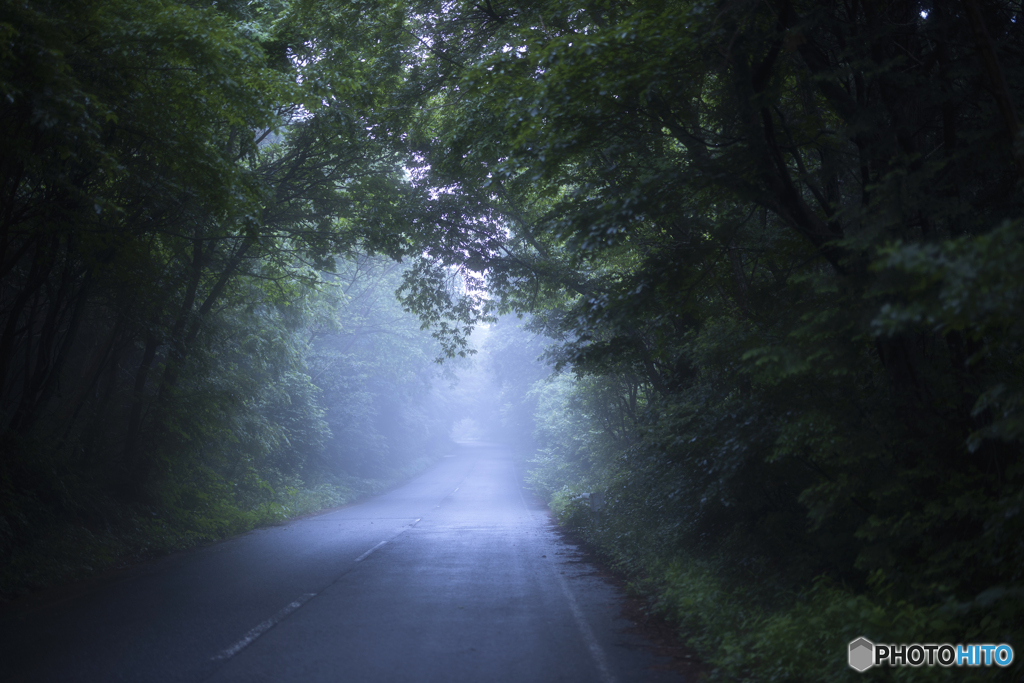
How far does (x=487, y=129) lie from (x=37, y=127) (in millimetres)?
5791

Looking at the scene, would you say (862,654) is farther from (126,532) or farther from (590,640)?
(126,532)

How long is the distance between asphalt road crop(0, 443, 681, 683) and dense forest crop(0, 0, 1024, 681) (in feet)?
3.82

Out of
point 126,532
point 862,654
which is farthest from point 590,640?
point 126,532

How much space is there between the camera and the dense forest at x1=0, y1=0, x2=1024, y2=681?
530 centimetres

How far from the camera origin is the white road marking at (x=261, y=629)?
578 cm

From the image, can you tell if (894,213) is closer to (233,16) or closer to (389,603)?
(389,603)

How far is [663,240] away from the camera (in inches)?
374

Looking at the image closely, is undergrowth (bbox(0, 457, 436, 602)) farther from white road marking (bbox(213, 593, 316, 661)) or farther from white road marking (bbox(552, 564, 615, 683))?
white road marking (bbox(552, 564, 615, 683))

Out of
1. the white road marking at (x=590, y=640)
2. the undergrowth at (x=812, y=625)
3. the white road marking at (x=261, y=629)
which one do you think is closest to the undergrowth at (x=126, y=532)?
the white road marking at (x=261, y=629)

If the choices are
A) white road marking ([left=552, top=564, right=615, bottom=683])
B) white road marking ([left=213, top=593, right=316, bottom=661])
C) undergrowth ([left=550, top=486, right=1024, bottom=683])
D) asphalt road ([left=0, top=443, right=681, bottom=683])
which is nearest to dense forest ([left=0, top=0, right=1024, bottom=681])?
undergrowth ([left=550, top=486, right=1024, bottom=683])

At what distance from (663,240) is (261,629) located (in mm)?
7072

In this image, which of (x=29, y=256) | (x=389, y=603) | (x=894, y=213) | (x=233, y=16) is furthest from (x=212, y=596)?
(x=233, y=16)

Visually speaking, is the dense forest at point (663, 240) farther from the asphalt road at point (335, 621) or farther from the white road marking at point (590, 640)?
the asphalt road at point (335, 621)

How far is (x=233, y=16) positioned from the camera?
438 inches
